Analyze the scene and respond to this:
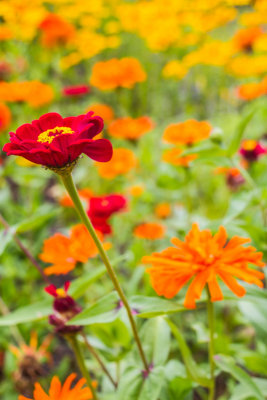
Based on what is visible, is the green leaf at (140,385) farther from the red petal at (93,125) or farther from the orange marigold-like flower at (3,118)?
the orange marigold-like flower at (3,118)

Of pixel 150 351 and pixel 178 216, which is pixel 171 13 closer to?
pixel 178 216

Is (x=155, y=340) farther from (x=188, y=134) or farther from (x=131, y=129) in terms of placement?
(x=131, y=129)

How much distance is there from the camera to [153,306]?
16.8 inches

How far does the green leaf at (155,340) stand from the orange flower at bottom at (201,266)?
0.15 meters

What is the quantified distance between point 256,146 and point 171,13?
1223 mm

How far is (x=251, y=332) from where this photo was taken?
2.82 feet

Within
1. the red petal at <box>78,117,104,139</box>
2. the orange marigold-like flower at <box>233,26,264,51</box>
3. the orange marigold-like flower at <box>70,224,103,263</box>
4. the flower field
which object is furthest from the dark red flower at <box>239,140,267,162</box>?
the orange marigold-like flower at <box>233,26,264,51</box>

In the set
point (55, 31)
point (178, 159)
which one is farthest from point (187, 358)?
point (55, 31)

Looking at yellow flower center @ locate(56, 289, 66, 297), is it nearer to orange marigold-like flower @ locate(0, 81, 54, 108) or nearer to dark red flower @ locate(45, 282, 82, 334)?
dark red flower @ locate(45, 282, 82, 334)

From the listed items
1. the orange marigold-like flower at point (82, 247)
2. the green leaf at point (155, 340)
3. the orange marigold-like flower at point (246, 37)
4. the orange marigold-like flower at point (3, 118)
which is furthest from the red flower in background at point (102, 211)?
the orange marigold-like flower at point (246, 37)

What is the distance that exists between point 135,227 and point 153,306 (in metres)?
0.64

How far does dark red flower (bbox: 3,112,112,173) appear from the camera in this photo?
1.04 ft

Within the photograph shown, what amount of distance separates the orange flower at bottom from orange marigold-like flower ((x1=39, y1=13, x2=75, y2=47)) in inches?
59.4

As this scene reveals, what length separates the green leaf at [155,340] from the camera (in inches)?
19.2
